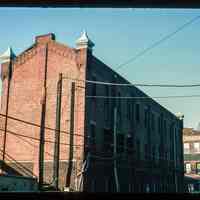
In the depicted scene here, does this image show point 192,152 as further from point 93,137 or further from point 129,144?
point 93,137

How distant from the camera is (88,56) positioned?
24.7 metres

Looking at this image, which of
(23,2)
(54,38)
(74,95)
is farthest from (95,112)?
(23,2)

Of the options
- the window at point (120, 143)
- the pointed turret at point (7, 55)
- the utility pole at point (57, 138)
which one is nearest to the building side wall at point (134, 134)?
the window at point (120, 143)

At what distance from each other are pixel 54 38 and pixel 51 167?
381 inches

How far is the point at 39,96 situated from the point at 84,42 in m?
5.13

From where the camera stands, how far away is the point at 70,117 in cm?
2431

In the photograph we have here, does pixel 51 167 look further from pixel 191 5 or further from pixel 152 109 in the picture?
pixel 191 5

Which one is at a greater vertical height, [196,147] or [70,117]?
[70,117]

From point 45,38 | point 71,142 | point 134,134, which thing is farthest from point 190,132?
point 71,142

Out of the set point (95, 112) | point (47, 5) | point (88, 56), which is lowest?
point (47, 5)

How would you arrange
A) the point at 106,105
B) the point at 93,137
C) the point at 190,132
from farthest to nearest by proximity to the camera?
1. the point at 190,132
2. the point at 106,105
3. the point at 93,137

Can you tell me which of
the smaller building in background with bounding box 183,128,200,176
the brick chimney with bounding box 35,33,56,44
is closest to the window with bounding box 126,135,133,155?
the brick chimney with bounding box 35,33,56,44

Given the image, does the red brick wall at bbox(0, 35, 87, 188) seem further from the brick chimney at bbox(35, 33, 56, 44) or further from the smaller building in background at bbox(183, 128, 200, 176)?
the smaller building in background at bbox(183, 128, 200, 176)

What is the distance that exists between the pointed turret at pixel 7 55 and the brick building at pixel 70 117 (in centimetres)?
8
